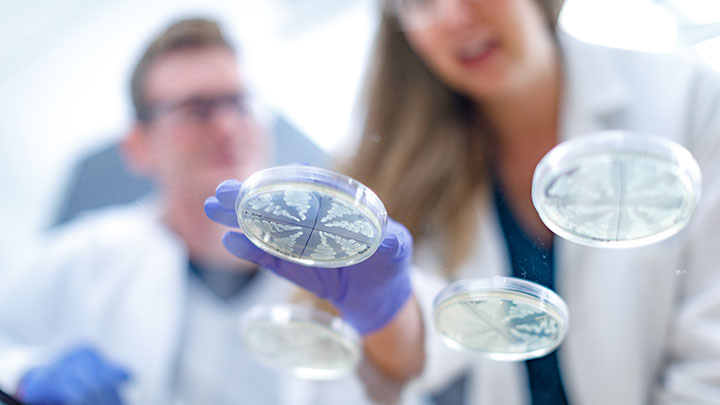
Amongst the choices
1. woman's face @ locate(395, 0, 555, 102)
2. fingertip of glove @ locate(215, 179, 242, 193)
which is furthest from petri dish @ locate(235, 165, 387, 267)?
woman's face @ locate(395, 0, 555, 102)

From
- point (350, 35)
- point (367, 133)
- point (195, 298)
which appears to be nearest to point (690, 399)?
point (367, 133)

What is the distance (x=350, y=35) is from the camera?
1014 millimetres

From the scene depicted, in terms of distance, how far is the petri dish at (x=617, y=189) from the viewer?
55cm

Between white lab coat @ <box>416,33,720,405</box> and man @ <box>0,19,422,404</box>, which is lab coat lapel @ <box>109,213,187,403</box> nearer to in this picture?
man @ <box>0,19,422,404</box>

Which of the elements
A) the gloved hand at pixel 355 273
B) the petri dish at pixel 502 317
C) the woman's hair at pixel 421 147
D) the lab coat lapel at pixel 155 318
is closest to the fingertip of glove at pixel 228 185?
the gloved hand at pixel 355 273

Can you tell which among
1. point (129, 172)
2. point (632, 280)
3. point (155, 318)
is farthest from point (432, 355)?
point (155, 318)

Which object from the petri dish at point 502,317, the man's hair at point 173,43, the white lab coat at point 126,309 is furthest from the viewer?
the white lab coat at point 126,309

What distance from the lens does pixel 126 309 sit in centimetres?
123

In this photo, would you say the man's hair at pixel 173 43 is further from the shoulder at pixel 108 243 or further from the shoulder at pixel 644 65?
the shoulder at pixel 644 65

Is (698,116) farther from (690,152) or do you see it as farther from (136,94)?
(136,94)

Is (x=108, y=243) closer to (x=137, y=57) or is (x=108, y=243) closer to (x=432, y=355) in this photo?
(x=137, y=57)

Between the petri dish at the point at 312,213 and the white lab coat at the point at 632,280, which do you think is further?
the white lab coat at the point at 632,280

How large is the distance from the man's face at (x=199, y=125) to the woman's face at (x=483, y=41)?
0.92 feet

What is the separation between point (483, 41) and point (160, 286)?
0.87m
